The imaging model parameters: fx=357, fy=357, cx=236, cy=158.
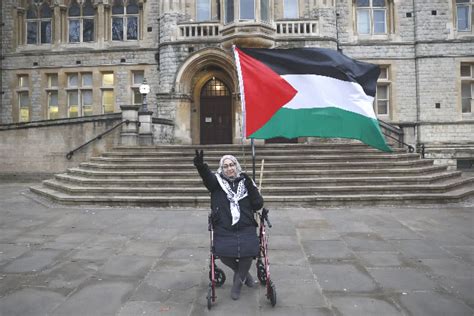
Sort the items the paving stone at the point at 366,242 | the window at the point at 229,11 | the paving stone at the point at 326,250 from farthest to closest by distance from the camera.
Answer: the window at the point at 229,11 → the paving stone at the point at 366,242 → the paving stone at the point at 326,250

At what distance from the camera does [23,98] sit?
2120cm

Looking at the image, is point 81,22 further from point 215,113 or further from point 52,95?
point 215,113

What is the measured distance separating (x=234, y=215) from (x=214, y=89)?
16278mm

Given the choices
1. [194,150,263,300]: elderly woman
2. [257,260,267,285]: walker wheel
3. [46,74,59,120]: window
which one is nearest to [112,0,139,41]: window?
[46,74,59,120]: window

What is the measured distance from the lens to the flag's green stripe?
15.7 feet

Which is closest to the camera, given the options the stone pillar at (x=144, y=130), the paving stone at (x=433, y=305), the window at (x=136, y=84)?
the paving stone at (x=433, y=305)

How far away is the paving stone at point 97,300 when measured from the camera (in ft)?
12.4

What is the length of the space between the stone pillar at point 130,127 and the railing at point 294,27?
833 centimetres

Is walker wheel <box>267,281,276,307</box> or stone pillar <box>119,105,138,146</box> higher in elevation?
stone pillar <box>119,105,138,146</box>

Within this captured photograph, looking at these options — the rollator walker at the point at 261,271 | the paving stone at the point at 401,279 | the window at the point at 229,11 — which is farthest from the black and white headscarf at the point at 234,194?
the window at the point at 229,11

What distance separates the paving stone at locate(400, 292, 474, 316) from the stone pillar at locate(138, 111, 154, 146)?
12.6 metres

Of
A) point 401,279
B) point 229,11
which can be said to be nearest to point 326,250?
point 401,279

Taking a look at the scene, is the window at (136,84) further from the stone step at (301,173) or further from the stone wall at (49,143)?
the stone step at (301,173)

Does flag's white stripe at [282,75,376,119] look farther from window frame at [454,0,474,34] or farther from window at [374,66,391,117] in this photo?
window frame at [454,0,474,34]
